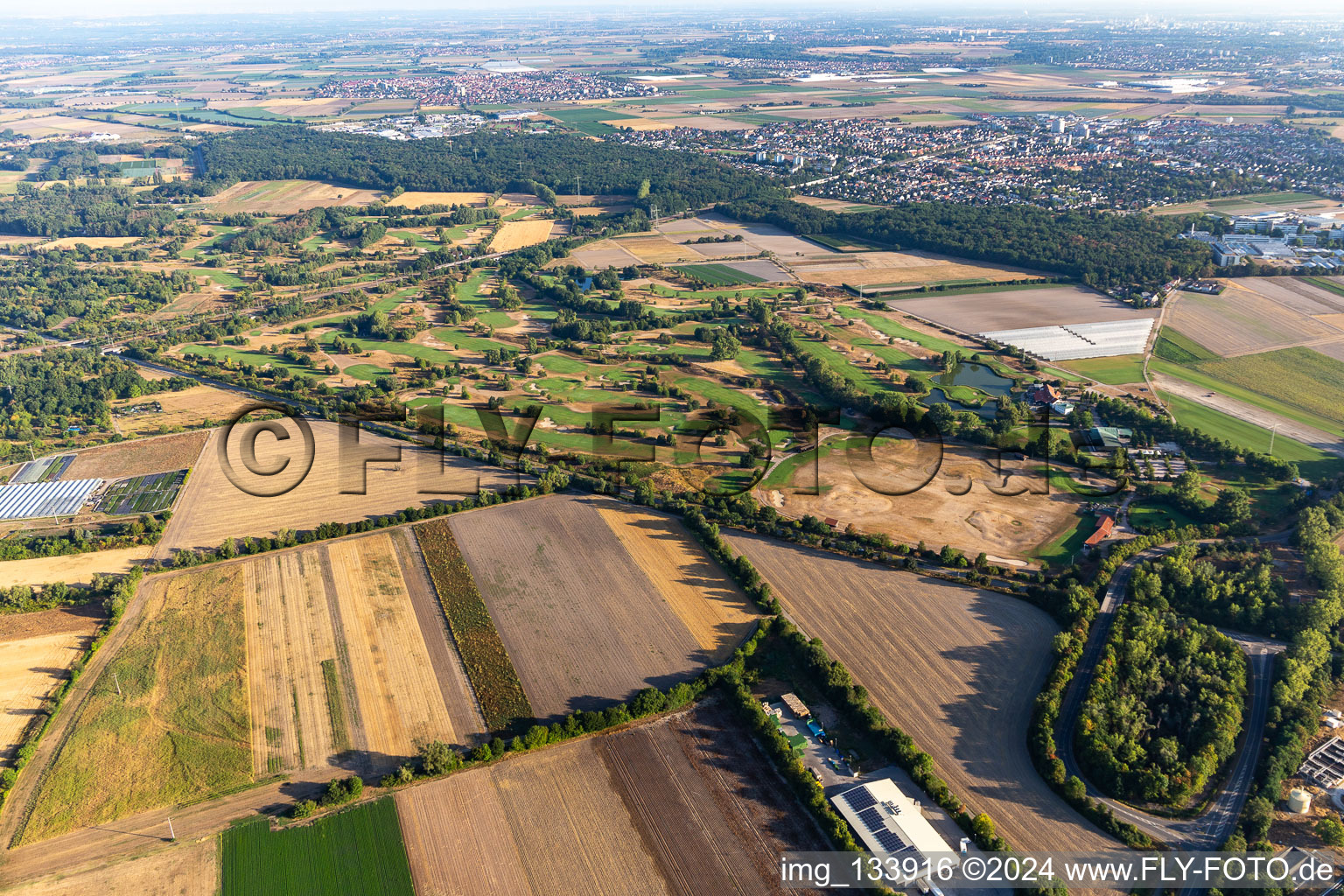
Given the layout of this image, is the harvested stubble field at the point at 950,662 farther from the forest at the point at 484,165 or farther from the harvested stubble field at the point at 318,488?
the forest at the point at 484,165

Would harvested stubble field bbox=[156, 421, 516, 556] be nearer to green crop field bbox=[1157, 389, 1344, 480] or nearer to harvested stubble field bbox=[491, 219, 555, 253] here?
green crop field bbox=[1157, 389, 1344, 480]

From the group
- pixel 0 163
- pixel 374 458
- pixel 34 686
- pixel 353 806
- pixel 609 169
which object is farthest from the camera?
pixel 0 163

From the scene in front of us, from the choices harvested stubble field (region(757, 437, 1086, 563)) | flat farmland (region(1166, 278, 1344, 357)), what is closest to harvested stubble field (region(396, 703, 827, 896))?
harvested stubble field (region(757, 437, 1086, 563))

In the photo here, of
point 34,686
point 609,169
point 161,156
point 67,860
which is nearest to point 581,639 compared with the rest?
point 67,860

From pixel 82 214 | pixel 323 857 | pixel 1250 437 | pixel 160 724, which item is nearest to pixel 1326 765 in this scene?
pixel 1250 437

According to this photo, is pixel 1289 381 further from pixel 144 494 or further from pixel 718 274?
pixel 144 494

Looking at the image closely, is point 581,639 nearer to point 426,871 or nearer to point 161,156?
point 426,871
